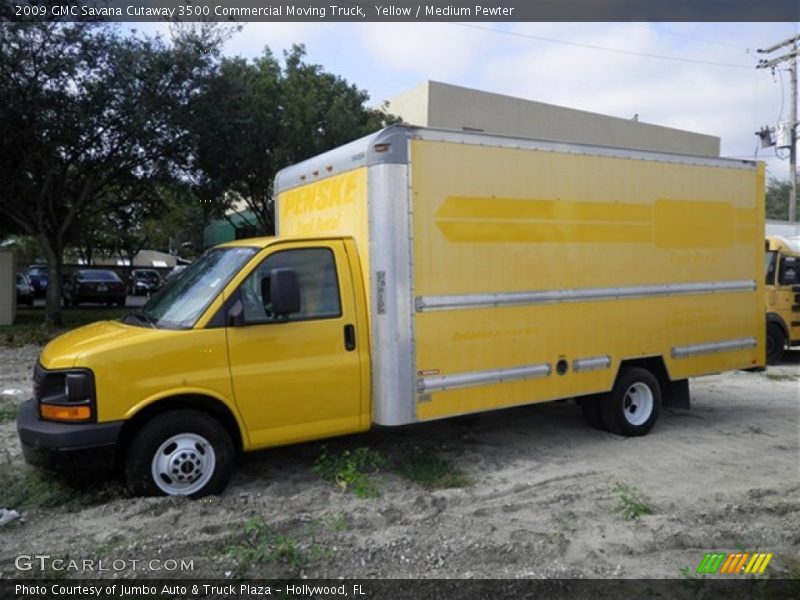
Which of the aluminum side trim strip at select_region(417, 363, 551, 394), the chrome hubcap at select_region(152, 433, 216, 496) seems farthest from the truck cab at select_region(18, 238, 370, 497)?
the aluminum side trim strip at select_region(417, 363, 551, 394)

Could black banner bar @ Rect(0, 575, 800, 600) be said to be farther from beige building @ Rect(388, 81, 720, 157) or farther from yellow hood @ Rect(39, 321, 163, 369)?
beige building @ Rect(388, 81, 720, 157)

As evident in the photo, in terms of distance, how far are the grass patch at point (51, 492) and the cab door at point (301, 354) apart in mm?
1157

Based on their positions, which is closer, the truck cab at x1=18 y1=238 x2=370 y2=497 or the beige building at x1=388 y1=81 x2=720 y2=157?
the truck cab at x1=18 y1=238 x2=370 y2=497

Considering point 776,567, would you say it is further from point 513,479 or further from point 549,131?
point 549,131

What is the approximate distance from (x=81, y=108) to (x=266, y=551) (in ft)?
45.0

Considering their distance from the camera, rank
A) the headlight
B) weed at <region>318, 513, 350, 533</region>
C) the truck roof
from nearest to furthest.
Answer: weed at <region>318, 513, 350, 533</region> < the headlight < the truck roof

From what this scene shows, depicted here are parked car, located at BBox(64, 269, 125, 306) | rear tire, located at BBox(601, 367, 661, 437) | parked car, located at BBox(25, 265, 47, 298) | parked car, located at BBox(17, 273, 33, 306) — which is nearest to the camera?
rear tire, located at BBox(601, 367, 661, 437)

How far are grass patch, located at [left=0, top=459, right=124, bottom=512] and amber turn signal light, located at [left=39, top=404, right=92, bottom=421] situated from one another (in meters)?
0.58

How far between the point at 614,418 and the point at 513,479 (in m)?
1.81

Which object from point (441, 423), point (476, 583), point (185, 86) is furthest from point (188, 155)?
point (476, 583)

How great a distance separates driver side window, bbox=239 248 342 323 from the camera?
5.29 metres

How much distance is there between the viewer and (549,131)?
28.8 m

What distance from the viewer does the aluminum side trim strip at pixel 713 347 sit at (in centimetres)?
734

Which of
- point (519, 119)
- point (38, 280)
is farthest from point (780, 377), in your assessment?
point (38, 280)
